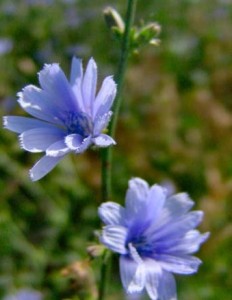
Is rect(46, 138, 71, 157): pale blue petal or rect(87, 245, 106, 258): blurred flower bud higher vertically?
rect(46, 138, 71, 157): pale blue petal

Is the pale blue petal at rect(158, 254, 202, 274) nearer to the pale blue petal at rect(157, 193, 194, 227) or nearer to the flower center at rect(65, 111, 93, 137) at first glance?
the pale blue petal at rect(157, 193, 194, 227)

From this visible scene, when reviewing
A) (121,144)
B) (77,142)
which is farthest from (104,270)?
(121,144)

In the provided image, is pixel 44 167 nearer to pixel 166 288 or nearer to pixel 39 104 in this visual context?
pixel 39 104

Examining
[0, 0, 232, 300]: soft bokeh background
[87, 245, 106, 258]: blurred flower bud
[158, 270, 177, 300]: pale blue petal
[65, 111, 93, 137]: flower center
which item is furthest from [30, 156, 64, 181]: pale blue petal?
[0, 0, 232, 300]: soft bokeh background

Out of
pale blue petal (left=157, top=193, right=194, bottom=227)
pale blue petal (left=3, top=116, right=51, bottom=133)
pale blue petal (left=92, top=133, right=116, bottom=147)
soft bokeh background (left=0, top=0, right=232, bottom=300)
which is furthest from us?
soft bokeh background (left=0, top=0, right=232, bottom=300)

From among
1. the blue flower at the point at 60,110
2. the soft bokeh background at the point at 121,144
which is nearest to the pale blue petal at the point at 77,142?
the blue flower at the point at 60,110

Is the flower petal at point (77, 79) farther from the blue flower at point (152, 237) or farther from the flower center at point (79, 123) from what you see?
the blue flower at point (152, 237)
